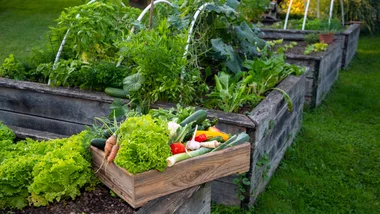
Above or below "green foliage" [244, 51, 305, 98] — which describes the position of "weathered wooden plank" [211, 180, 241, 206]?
below

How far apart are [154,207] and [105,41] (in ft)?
8.10

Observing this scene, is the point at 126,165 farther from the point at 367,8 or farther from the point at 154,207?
the point at 367,8

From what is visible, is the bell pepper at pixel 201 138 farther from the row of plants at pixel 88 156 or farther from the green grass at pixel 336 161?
the green grass at pixel 336 161

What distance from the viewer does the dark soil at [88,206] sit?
95.0 inches

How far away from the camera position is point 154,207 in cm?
234

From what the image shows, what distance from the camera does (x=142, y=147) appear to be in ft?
7.50

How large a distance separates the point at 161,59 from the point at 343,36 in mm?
6331

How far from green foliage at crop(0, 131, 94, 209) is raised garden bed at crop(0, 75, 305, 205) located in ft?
4.32

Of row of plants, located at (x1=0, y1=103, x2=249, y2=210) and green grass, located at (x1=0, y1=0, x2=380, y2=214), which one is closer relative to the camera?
row of plants, located at (x1=0, y1=103, x2=249, y2=210)

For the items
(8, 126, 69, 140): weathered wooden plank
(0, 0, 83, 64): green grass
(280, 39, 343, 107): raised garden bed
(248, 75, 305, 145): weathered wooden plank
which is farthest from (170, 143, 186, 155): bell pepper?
(0, 0, 83, 64): green grass

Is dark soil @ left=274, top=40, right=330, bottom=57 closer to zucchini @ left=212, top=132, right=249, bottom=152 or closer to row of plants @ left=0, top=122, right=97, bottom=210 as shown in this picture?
zucchini @ left=212, top=132, right=249, bottom=152

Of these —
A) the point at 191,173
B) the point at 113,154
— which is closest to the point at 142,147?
the point at 113,154

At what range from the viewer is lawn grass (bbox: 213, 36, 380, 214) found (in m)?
4.04

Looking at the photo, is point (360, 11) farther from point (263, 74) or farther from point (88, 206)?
point (88, 206)
